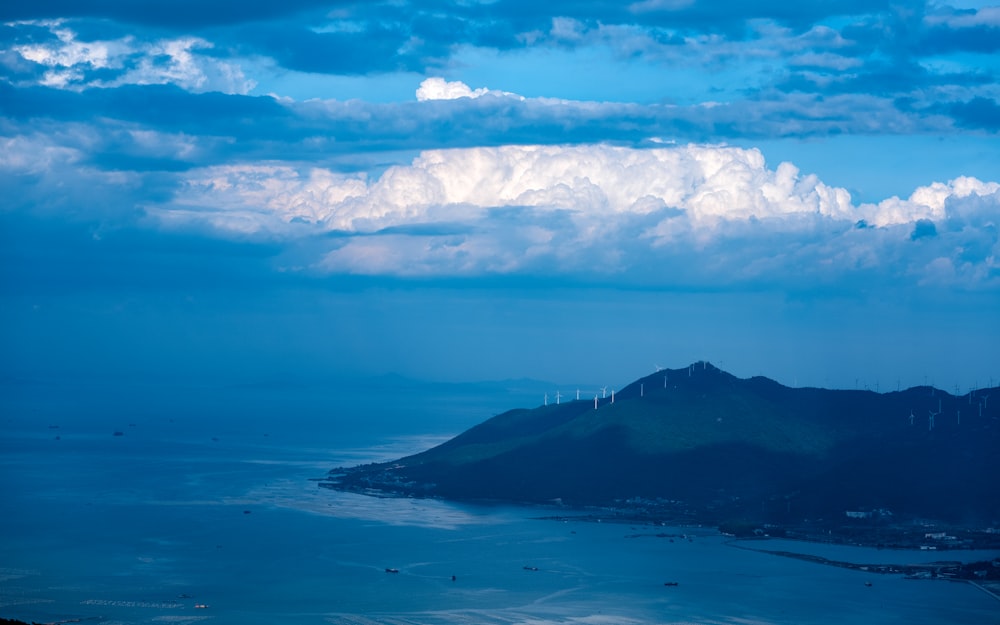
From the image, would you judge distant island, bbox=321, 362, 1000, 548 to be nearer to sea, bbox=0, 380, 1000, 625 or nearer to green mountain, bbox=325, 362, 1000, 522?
green mountain, bbox=325, 362, 1000, 522

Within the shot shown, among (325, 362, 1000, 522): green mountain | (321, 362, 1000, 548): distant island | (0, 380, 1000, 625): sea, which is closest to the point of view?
(0, 380, 1000, 625): sea

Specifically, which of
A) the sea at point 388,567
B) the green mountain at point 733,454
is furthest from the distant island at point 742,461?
the sea at point 388,567

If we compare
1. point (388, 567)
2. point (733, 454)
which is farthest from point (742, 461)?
point (388, 567)

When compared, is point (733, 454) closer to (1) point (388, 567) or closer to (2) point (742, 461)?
(2) point (742, 461)

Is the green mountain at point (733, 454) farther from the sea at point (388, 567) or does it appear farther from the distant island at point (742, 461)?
the sea at point (388, 567)

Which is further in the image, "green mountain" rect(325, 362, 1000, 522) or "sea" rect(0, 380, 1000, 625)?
"green mountain" rect(325, 362, 1000, 522)

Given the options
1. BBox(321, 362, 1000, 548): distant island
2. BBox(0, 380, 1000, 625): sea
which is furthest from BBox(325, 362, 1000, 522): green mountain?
BBox(0, 380, 1000, 625): sea
